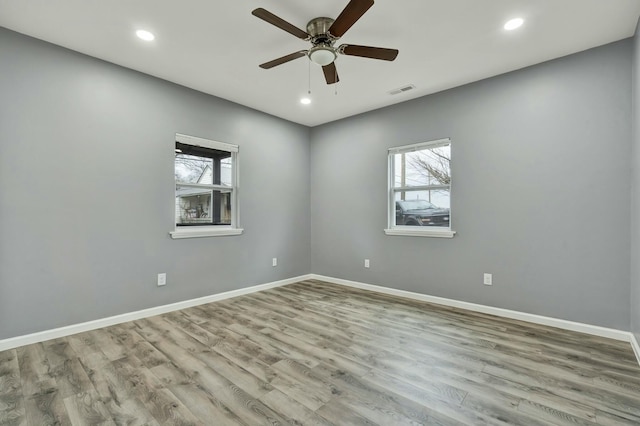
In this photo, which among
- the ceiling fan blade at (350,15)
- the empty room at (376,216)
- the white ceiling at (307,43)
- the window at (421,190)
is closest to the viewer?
the ceiling fan blade at (350,15)

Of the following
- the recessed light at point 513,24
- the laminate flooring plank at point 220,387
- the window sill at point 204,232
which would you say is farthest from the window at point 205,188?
the recessed light at point 513,24

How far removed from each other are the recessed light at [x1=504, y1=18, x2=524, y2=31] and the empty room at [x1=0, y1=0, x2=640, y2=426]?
2 cm

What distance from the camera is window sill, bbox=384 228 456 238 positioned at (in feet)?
12.4

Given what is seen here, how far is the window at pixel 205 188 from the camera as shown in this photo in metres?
3.79

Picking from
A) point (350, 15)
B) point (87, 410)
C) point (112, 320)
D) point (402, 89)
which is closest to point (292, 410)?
point (87, 410)

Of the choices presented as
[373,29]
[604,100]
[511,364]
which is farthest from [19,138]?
[604,100]

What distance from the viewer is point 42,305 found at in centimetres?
274

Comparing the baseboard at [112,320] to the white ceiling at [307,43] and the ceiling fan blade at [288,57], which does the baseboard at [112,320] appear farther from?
the ceiling fan blade at [288,57]

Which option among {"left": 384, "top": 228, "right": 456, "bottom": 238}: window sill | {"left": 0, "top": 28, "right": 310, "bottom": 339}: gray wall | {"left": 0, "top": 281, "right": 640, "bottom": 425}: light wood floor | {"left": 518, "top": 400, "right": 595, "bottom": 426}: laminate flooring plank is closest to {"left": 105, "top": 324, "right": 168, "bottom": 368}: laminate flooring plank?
{"left": 0, "top": 281, "right": 640, "bottom": 425}: light wood floor

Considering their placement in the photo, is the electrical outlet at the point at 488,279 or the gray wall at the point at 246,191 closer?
the gray wall at the point at 246,191

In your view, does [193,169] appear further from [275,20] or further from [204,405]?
[204,405]

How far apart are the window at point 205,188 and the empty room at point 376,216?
32 mm

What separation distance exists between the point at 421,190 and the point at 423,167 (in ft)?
1.03

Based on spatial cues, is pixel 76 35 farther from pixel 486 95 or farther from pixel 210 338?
pixel 486 95
